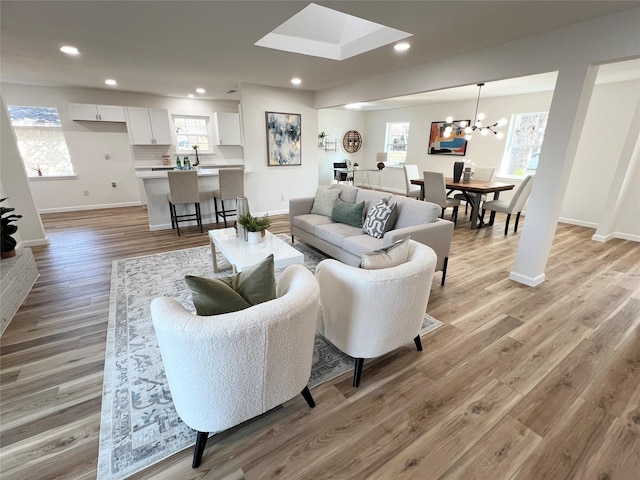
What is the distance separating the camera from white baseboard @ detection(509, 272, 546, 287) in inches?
120

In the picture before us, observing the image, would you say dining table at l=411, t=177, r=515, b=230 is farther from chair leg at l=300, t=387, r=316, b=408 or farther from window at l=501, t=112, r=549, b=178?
chair leg at l=300, t=387, r=316, b=408

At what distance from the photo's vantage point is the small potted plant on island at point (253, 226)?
9.37 feet

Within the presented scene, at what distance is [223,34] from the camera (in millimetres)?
2635

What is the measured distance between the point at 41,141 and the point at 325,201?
608 centimetres

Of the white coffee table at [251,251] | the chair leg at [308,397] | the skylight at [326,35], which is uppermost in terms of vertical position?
the skylight at [326,35]

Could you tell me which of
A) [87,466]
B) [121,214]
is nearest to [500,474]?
[87,466]

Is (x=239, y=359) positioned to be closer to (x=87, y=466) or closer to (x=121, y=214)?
(x=87, y=466)

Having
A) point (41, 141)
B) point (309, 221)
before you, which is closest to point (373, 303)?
point (309, 221)

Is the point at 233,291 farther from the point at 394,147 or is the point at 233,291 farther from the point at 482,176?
the point at 394,147

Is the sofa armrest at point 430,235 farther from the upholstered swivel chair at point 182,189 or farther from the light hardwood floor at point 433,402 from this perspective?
the upholstered swivel chair at point 182,189

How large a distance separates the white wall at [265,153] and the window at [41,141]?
158 inches

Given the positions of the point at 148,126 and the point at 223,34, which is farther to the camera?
the point at 148,126

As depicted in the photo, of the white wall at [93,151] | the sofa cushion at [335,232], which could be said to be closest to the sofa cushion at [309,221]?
the sofa cushion at [335,232]

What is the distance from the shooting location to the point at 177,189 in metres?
4.48
